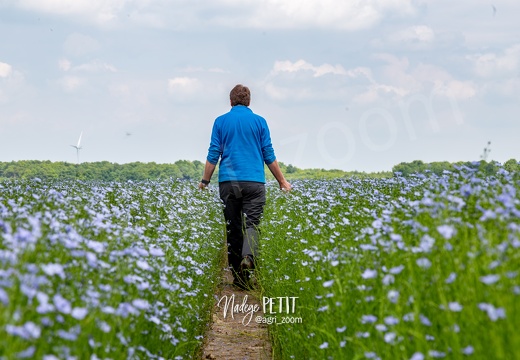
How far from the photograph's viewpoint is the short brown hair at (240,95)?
1035cm

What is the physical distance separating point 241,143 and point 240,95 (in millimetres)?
784

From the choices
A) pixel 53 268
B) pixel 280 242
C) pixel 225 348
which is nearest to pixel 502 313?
pixel 53 268

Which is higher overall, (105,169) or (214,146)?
(105,169)

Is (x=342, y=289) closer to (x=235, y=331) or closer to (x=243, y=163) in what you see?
(x=235, y=331)

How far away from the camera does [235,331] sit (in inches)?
365

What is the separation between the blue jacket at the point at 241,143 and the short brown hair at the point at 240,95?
82 millimetres

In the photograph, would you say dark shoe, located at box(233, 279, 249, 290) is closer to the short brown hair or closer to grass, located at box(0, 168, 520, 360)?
the short brown hair

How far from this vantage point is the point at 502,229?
15.1ft

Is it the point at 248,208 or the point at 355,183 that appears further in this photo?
the point at 355,183

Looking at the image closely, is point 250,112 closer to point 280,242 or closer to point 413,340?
point 280,242

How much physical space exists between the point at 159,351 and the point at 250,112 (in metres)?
5.58

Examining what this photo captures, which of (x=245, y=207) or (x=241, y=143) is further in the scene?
(x=245, y=207)

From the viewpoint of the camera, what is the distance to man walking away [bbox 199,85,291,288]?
399 inches

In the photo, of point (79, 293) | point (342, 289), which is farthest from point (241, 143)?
point (79, 293)
